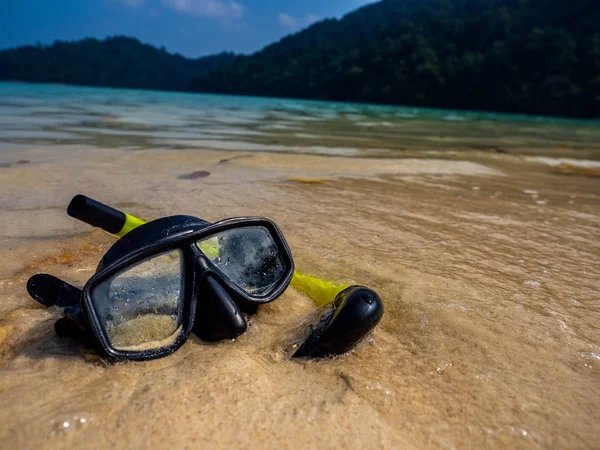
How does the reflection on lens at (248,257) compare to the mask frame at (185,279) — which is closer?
the mask frame at (185,279)

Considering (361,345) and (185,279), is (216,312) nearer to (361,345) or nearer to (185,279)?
(185,279)

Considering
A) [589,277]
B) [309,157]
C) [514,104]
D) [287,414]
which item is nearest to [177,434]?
[287,414]

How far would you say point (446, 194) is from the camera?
475 centimetres

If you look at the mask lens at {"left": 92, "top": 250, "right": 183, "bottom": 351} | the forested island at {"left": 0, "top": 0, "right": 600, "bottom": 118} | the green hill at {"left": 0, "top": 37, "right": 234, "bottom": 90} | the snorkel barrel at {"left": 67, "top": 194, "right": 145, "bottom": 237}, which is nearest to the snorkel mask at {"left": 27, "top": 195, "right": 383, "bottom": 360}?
the mask lens at {"left": 92, "top": 250, "right": 183, "bottom": 351}

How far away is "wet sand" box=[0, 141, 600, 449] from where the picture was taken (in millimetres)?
1282

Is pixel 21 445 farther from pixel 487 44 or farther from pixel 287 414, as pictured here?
pixel 487 44

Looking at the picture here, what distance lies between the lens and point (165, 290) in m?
1.63

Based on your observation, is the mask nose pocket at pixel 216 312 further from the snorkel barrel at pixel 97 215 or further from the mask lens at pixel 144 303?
the snorkel barrel at pixel 97 215

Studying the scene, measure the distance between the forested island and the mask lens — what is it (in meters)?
71.3

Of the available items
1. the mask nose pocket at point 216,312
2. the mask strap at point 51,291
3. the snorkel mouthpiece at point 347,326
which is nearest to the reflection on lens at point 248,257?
the mask nose pocket at point 216,312

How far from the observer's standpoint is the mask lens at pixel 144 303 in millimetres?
1523

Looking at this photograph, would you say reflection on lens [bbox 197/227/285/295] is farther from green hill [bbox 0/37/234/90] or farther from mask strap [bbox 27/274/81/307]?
green hill [bbox 0/37/234/90]

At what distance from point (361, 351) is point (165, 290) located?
0.83m

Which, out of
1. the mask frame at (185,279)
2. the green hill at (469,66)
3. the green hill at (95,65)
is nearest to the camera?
the mask frame at (185,279)
